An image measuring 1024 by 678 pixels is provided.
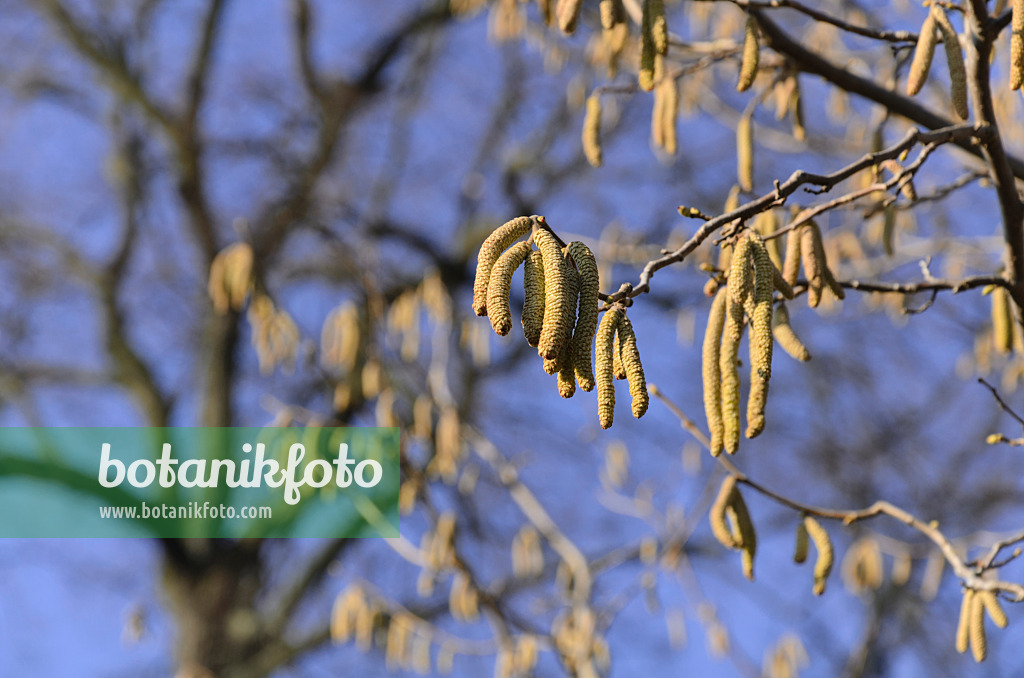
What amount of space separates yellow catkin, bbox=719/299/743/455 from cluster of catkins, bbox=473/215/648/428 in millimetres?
161

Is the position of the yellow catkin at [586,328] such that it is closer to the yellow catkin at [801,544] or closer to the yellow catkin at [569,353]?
the yellow catkin at [569,353]

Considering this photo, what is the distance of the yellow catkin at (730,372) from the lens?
4.25 feet

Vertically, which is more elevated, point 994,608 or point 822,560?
point 822,560

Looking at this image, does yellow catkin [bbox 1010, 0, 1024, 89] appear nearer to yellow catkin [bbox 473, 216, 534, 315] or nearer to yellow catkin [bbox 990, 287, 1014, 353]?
yellow catkin [bbox 990, 287, 1014, 353]

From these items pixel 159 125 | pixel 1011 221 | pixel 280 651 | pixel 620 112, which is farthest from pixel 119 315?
pixel 1011 221

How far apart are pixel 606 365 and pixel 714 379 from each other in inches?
9.2

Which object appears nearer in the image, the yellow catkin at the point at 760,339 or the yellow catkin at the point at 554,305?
the yellow catkin at the point at 554,305

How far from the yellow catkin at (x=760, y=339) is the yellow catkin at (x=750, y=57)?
0.68 m

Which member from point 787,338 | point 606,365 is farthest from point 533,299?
point 787,338

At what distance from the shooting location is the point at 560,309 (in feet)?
3.54

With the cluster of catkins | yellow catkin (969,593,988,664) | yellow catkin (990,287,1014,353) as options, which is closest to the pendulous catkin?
the cluster of catkins

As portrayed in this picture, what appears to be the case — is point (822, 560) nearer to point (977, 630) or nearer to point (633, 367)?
point (977, 630)

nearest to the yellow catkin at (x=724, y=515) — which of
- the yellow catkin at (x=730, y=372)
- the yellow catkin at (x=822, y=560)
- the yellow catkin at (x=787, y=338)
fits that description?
the yellow catkin at (x=822, y=560)

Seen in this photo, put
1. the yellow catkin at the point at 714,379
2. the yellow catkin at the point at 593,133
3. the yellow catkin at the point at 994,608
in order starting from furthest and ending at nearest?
the yellow catkin at the point at 593,133
the yellow catkin at the point at 994,608
the yellow catkin at the point at 714,379
